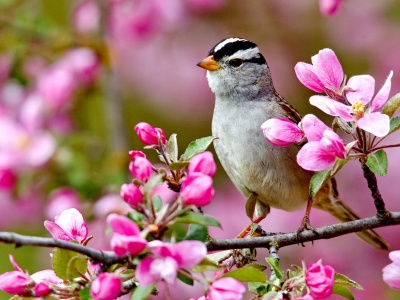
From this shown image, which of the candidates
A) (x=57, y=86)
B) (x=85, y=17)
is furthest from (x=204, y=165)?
(x=85, y=17)

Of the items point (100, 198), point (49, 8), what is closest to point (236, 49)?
point (100, 198)

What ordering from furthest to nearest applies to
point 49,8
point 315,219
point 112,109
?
point 49,8 → point 315,219 → point 112,109

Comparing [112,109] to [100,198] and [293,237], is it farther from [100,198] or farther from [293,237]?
[293,237]

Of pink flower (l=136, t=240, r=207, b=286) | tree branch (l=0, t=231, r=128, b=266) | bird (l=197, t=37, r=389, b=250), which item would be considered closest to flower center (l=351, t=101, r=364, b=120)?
pink flower (l=136, t=240, r=207, b=286)

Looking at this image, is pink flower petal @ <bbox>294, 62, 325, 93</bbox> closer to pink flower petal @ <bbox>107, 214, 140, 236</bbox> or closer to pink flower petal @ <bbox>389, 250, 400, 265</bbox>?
pink flower petal @ <bbox>389, 250, 400, 265</bbox>

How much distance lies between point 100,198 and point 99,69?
69cm

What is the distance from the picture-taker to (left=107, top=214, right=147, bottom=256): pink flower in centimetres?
135

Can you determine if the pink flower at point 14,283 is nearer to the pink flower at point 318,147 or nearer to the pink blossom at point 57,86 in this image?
the pink flower at point 318,147

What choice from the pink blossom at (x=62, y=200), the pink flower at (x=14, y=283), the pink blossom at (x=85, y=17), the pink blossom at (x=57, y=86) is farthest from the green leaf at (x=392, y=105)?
the pink blossom at (x=85, y=17)

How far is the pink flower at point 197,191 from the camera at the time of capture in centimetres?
141

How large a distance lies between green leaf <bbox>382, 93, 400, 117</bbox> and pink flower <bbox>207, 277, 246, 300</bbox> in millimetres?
536

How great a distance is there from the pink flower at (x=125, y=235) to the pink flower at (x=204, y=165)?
19 centimetres

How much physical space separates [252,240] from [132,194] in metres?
0.39

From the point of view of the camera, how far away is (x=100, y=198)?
3234 mm
